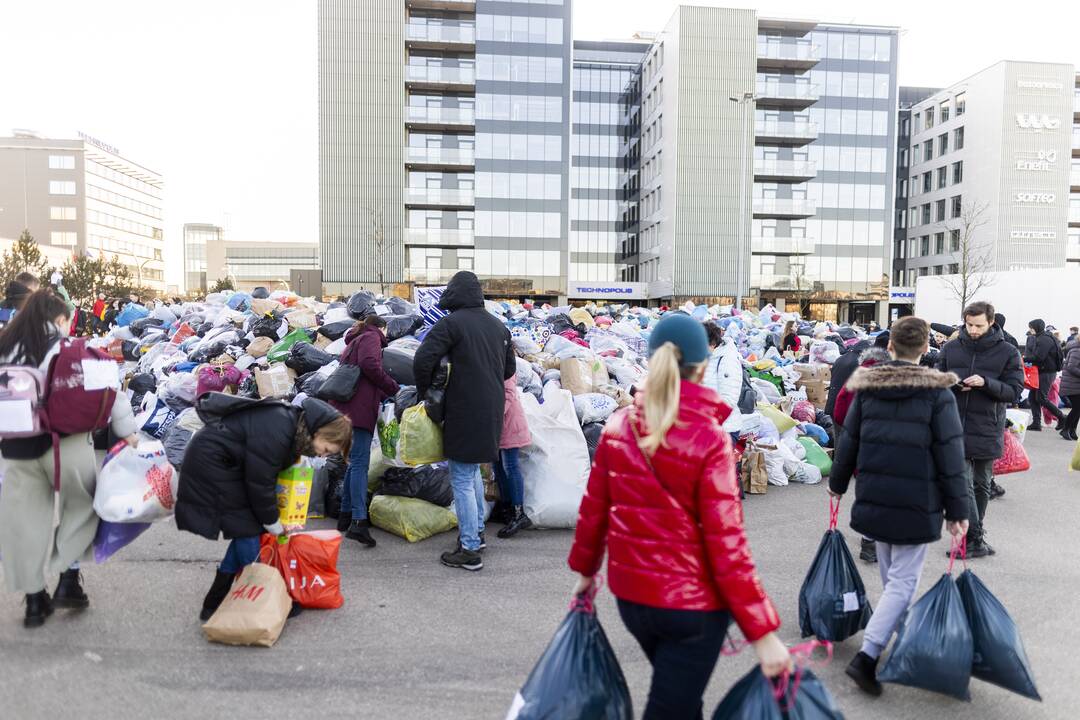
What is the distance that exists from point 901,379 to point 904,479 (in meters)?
0.47

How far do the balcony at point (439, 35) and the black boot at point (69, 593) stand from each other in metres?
49.4

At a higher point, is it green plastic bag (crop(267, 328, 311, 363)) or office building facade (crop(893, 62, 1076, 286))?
office building facade (crop(893, 62, 1076, 286))

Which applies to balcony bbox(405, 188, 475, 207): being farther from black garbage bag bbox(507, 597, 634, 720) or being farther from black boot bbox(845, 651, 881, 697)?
black garbage bag bbox(507, 597, 634, 720)

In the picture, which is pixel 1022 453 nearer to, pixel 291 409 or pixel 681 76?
pixel 291 409

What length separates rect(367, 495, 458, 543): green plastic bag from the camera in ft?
18.6

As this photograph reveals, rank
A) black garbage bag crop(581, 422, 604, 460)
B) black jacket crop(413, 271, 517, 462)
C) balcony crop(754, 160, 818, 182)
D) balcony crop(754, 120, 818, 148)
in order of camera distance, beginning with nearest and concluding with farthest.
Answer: black jacket crop(413, 271, 517, 462) < black garbage bag crop(581, 422, 604, 460) < balcony crop(754, 120, 818, 148) < balcony crop(754, 160, 818, 182)

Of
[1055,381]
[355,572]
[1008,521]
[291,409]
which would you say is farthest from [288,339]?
[1055,381]

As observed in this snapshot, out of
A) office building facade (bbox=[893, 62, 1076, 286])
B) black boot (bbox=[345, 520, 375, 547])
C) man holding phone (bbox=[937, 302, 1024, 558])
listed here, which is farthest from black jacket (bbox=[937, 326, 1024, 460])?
office building facade (bbox=[893, 62, 1076, 286])

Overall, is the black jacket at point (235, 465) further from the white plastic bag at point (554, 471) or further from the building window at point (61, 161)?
the building window at point (61, 161)

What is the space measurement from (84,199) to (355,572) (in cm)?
11870

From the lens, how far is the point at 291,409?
156 inches

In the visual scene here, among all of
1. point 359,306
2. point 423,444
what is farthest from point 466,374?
point 359,306

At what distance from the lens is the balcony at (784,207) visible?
177ft

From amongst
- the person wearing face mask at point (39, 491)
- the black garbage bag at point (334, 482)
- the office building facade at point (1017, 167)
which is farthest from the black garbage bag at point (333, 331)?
the office building facade at point (1017, 167)
